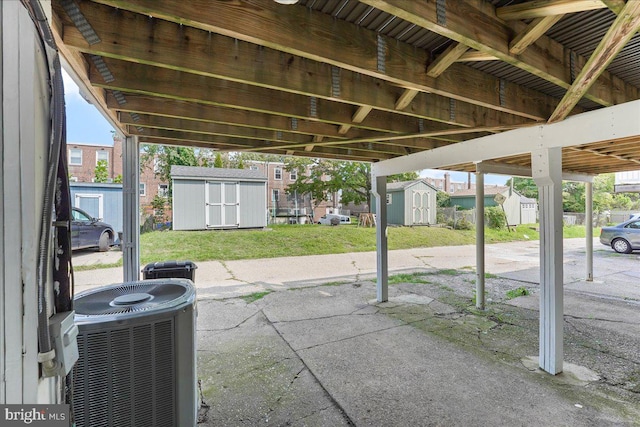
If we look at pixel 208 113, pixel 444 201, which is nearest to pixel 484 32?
pixel 208 113

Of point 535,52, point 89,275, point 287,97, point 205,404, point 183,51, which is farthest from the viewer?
point 89,275

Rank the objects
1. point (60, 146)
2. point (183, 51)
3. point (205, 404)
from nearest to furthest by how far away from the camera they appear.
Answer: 1. point (60, 146)
2. point (183, 51)
3. point (205, 404)

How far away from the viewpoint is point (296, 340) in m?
3.71

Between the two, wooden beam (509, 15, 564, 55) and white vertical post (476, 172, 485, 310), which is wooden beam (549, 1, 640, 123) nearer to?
wooden beam (509, 15, 564, 55)

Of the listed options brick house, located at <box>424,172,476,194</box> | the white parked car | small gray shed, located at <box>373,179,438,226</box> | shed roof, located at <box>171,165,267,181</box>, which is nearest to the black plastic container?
shed roof, located at <box>171,165,267,181</box>

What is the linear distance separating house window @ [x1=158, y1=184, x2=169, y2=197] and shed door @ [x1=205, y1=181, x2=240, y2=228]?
5874mm

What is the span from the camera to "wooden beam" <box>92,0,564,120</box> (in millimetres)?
1476

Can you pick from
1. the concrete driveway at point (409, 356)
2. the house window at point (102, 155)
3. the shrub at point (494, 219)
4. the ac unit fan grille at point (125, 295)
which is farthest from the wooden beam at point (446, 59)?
the house window at point (102, 155)

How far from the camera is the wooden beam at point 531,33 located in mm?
1682

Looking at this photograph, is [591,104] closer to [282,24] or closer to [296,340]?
[282,24]

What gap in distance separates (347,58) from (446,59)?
70 centimetres

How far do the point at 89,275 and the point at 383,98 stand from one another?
7340mm

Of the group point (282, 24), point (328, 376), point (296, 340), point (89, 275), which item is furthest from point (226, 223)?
point (282, 24)

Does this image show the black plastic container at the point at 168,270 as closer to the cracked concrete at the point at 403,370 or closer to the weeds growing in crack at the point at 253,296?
the cracked concrete at the point at 403,370
